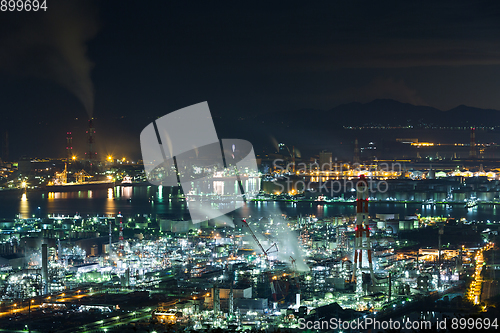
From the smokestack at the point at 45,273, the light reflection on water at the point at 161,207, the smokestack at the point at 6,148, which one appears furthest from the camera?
the smokestack at the point at 6,148

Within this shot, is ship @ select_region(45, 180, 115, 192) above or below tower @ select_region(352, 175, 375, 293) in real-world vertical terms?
above

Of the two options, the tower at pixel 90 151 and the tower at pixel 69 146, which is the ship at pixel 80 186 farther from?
the tower at pixel 69 146

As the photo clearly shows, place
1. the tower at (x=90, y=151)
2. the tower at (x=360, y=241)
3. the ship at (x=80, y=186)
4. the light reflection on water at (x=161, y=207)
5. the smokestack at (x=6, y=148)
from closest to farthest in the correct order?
1. the tower at (x=360, y=241)
2. the light reflection on water at (x=161, y=207)
3. the ship at (x=80, y=186)
4. the tower at (x=90, y=151)
5. the smokestack at (x=6, y=148)

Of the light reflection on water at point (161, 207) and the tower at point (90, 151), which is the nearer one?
the light reflection on water at point (161, 207)

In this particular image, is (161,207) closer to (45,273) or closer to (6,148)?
(45,273)

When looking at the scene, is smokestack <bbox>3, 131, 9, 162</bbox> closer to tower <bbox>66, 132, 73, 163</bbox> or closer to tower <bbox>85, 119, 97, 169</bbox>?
tower <bbox>66, 132, 73, 163</bbox>

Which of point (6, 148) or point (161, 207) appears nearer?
point (161, 207)

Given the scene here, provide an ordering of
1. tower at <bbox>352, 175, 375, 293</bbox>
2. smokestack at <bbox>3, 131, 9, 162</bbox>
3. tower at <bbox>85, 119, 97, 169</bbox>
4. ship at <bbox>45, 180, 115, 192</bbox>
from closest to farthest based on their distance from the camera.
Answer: tower at <bbox>352, 175, 375, 293</bbox> < ship at <bbox>45, 180, 115, 192</bbox> < tower at <bbox>85, 119, 97, 169</bbox> < smokestack at <bbox>3, 131, 9, 162</bbox>

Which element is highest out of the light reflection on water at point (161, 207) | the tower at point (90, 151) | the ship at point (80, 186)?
the tower at point (90, 151)

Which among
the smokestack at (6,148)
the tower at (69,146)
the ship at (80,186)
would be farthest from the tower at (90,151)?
the smokestack at (6,148)

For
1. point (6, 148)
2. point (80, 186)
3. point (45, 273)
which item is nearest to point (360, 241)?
point (45, 273)

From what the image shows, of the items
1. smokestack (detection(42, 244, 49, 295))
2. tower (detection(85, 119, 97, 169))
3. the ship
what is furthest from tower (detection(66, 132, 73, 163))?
smokestack (detection(42, 244, 49, 295))

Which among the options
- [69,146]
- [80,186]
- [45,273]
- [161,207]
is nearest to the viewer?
[45,273]

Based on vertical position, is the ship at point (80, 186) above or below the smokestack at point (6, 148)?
below
